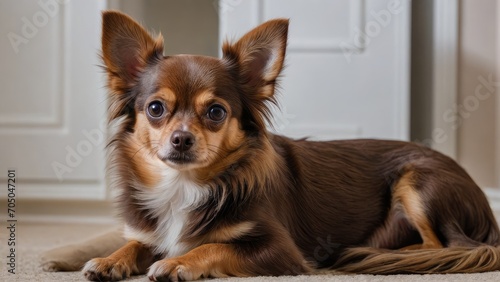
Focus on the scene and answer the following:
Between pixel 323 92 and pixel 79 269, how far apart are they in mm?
1556

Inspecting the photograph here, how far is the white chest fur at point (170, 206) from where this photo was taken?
5.74ft

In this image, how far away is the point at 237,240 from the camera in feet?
5.56

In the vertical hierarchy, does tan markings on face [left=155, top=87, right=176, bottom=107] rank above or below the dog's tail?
above

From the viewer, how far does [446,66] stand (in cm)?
321

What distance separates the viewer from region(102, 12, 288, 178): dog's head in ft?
5.46

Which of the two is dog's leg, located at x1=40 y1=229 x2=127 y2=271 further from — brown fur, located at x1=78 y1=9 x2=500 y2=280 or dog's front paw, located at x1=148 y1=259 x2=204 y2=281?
dog's front paw, located at x1=148 y1=259 x2=204 y2=281

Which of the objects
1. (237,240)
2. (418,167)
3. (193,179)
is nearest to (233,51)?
(193,179)

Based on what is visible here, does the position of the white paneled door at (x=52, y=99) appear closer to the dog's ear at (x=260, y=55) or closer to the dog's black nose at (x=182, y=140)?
the dog's ear at (x=260, y=55)

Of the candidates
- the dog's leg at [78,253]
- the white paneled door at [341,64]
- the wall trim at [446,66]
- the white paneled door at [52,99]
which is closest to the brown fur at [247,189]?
the dog's leg at [78,253]

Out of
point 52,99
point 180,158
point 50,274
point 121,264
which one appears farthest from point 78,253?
point 52,99

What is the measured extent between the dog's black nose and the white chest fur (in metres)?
0.17

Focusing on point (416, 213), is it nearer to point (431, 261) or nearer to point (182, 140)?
point (431, 261)

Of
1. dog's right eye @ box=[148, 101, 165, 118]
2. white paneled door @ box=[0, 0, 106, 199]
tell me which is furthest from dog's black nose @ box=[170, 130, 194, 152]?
white paneled door @ box=[0, 0, 106, 199]

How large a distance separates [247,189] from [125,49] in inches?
18.7
